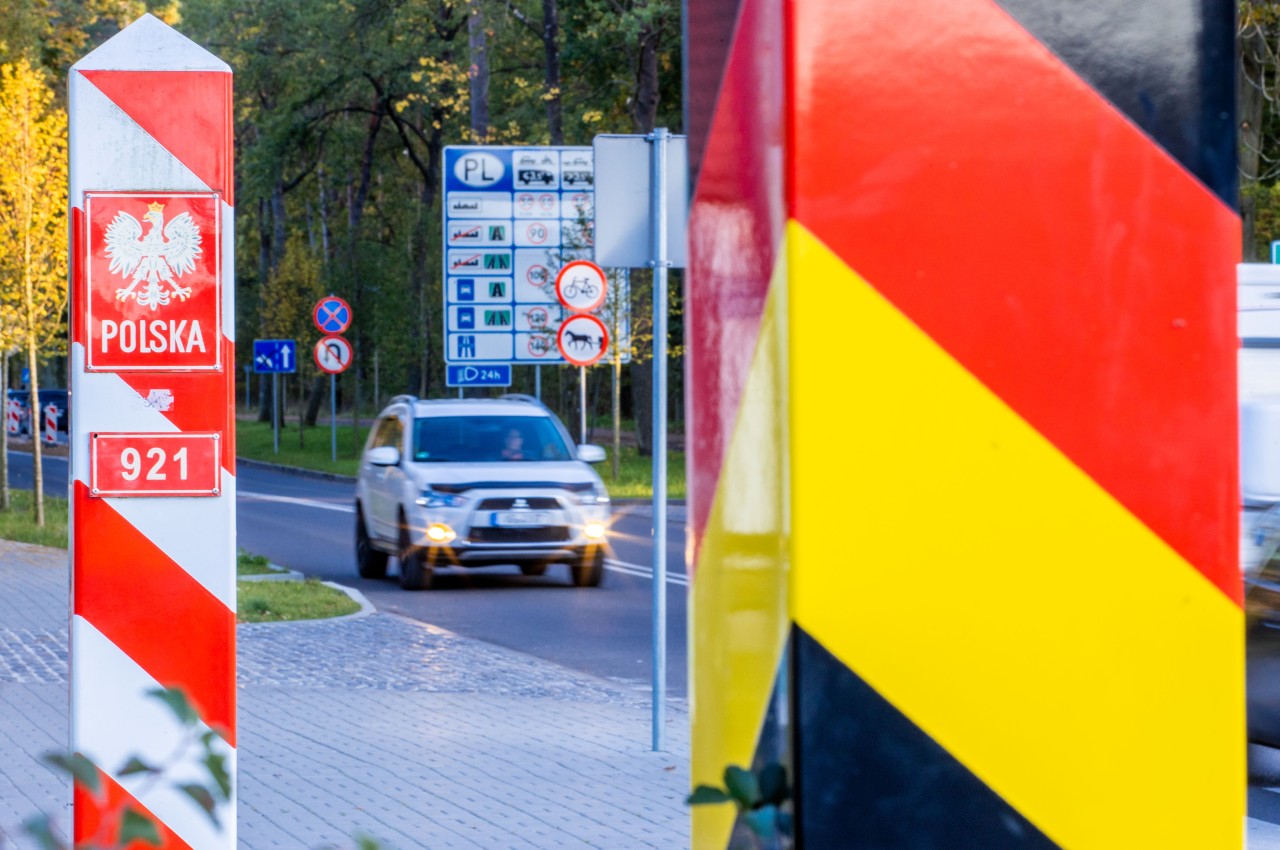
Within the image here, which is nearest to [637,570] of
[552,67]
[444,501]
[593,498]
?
[593,498]

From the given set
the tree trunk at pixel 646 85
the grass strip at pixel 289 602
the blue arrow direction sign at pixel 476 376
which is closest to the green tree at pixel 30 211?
the blue arrow direction sign at pixel 476 376

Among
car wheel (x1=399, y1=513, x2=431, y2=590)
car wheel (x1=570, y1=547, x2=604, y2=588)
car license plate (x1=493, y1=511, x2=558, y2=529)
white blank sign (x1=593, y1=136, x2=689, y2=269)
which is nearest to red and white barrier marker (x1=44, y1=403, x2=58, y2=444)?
car wheel (x1=399, y1=513, x2=431, y2=590)

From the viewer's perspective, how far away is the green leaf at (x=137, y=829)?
1.21 m

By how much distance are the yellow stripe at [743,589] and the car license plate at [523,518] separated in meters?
15.2

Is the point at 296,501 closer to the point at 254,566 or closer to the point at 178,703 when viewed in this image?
the point at 254,566

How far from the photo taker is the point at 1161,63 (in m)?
1.37

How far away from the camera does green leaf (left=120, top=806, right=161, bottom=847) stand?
1210mm

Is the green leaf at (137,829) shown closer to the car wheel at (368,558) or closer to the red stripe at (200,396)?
the red stripe at (200,396)

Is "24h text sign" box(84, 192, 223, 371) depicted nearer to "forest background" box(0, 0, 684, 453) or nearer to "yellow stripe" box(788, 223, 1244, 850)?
"yellow stripe" box(788, 223, 1244, 850)

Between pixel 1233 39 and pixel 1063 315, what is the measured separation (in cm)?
25

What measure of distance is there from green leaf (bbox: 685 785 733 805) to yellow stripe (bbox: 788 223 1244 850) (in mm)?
129

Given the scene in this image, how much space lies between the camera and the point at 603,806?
6.73 m

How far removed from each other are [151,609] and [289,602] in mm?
11455

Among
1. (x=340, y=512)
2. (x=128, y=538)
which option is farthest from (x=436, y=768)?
(x=340, y=512)
